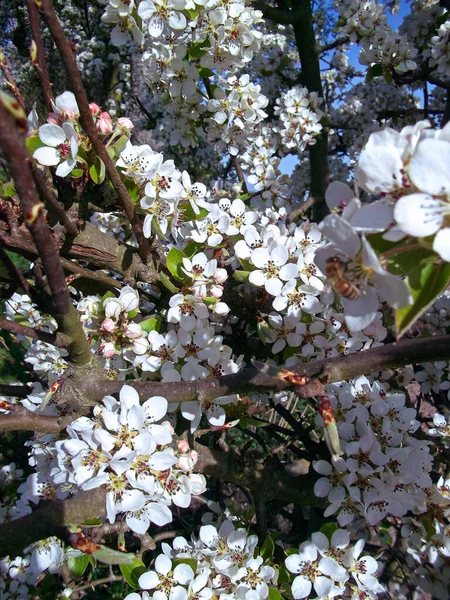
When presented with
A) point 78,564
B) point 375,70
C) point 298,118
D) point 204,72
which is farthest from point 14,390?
point 375,70

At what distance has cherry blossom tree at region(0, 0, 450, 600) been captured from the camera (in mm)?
804

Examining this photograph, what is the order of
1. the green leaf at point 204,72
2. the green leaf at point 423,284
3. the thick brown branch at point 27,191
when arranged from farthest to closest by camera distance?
1. the green leaf at point 204,72
2. the green leaf at point 423,284
3. the thick brown branch at point 27,191

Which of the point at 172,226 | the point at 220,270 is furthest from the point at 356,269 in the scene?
the point at 172,226

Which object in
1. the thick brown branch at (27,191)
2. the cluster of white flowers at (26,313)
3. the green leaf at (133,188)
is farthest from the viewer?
the cluster of white flowers at (26,313)

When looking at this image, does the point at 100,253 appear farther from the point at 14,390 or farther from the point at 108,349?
the point at 14,390

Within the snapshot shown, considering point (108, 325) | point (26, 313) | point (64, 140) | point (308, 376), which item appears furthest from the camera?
point (26, 313)

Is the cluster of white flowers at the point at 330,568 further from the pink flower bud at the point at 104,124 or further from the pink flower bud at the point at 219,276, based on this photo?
the pink flower bud at the point at 104,124

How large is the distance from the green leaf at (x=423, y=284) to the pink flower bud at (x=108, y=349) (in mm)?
948

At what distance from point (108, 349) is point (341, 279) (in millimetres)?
894

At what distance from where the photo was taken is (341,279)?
790 mm

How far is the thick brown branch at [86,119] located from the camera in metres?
1.02

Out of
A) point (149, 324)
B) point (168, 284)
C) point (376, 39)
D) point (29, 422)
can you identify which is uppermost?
point (376, 39)

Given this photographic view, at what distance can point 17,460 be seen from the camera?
3732mm

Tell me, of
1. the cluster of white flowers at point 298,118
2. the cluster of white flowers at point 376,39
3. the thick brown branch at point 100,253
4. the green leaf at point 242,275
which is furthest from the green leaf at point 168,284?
the cluster of white flowers at point 376,39
